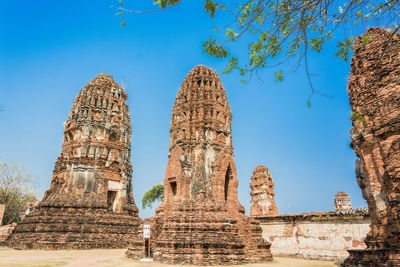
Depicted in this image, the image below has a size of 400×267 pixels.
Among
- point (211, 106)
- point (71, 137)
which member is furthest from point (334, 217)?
point (71, 137)

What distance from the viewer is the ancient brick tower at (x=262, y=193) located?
78.4 ft

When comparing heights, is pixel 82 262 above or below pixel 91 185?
below

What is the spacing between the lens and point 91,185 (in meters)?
19.6

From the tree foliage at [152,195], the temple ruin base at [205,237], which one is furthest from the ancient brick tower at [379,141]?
the tree foliage at [152,195]

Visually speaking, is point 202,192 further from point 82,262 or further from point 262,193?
point 262,193

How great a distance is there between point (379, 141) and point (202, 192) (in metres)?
6.93

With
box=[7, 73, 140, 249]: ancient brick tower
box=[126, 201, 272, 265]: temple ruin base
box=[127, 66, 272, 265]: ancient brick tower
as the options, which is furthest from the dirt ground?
box=[7, 73, 140, 249]: ancient brick tower

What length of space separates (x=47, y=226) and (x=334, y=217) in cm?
1610

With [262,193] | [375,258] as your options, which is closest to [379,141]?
[375,258]

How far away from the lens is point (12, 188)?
31641mm

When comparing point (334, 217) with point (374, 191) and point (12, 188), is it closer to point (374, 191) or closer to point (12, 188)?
point (374, 191)

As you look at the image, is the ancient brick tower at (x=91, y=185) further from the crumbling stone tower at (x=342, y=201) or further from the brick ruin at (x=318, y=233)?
the crumbling stone tower at (x=342, y=201)

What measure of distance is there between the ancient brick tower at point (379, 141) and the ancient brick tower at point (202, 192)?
4.28 m

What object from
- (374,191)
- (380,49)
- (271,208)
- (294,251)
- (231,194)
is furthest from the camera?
(271,208)
